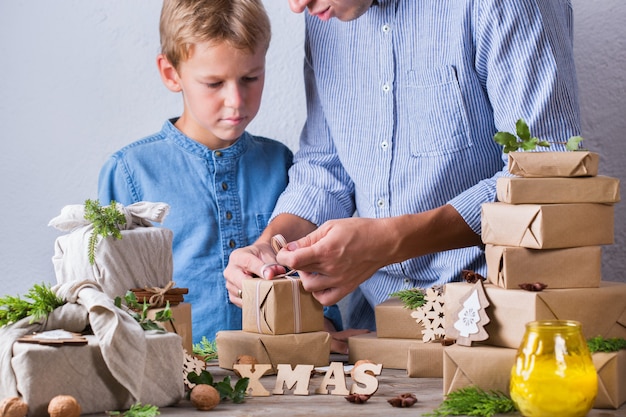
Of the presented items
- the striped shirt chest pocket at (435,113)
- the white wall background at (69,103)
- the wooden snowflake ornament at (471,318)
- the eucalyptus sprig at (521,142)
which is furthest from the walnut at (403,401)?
the white wall background at (69,103)

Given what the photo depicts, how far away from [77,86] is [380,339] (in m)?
1.54

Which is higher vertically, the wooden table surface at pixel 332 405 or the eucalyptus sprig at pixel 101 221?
the eucalyptus sprig at pixel 101 221

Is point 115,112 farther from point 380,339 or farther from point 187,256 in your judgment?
point 380,339

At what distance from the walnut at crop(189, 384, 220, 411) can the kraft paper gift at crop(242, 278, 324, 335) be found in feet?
1.00

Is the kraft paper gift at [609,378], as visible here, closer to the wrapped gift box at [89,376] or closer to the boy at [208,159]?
the wrapped gift box at [89,376]

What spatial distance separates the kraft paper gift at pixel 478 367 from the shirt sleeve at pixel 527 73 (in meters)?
0.53

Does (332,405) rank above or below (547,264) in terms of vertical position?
below

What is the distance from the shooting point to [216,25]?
2123 mm

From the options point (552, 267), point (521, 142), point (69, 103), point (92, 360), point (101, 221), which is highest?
point (69, 103)

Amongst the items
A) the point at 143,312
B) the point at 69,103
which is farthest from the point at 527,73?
the point at 69,103

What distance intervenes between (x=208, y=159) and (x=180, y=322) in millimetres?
827

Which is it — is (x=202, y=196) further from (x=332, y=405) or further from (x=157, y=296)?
(x=332, y=405)

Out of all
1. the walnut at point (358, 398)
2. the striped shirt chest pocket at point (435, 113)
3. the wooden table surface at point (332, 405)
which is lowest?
the wooden table surface at point (332, 405)

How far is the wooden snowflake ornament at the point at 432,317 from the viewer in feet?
5.18
